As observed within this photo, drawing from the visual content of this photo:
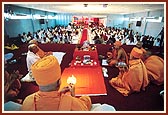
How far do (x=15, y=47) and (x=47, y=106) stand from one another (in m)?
0.46

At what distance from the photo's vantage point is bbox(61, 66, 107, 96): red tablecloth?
1.52 metres

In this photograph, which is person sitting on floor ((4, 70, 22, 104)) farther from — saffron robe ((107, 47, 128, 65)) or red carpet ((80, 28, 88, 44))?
saffron robe ((107, 47, 128, 65))

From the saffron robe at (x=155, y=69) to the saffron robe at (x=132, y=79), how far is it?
0.06m

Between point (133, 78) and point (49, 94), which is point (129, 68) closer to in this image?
point (133, 78)

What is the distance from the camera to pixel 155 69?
175 cm

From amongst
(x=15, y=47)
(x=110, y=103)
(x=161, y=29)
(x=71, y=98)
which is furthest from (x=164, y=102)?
(x=15, y=47)

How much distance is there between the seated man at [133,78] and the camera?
167cm

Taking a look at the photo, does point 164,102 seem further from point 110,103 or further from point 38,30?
point 38,30

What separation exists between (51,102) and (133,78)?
813 millimetres

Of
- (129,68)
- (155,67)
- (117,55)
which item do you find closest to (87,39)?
(117,55)

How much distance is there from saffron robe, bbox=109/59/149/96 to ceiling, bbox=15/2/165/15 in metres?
0.45

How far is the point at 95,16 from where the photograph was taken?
1.59m

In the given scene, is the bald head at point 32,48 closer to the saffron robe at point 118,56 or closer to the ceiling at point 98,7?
the ceiling at point 98,7

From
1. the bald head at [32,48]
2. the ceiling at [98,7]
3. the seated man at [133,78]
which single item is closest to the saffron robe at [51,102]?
the bald head at [32,48]
